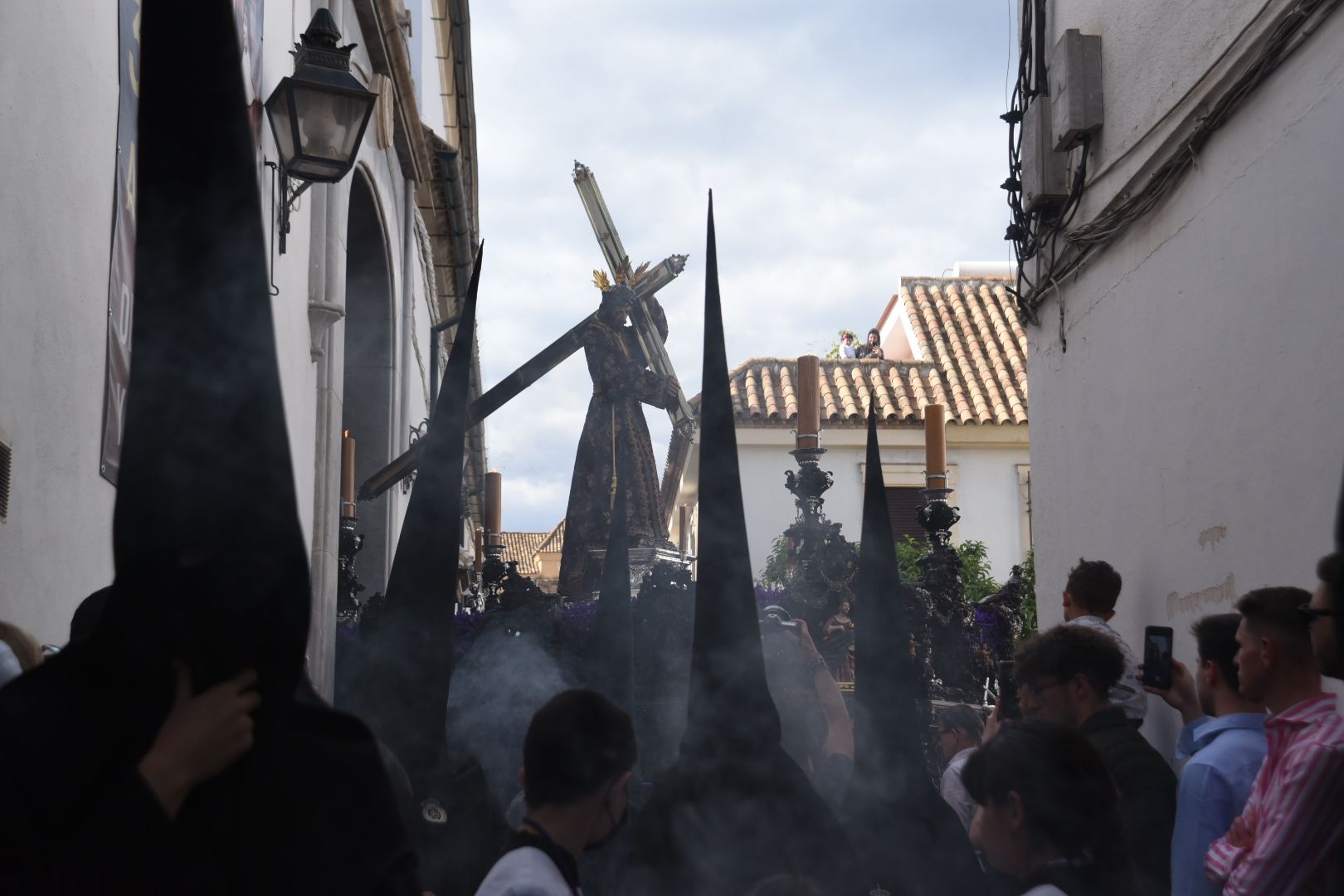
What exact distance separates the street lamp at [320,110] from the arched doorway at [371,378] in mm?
5645

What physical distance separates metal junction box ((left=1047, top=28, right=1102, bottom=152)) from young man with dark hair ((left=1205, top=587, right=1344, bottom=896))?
393cm

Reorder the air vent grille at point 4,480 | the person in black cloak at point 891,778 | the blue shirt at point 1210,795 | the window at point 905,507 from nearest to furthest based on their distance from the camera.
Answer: the person in black cloak at point 891,778 < the blue shirt at point 1210,795 < the air vent grille at point 4,480 < the window at point 905,507

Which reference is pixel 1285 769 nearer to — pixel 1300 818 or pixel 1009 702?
pixel 1300 818

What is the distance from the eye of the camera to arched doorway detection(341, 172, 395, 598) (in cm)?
1106

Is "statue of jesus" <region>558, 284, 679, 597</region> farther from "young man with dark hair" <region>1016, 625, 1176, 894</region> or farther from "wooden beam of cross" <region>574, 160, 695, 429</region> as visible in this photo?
"young man with dark hair" <region>1016, 625, 1176, 894</region>

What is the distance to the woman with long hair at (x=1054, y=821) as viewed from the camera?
2254 millimetres

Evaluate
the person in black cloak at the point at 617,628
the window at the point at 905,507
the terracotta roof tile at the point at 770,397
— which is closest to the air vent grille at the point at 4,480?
the person in black cloak at the point at 617,628

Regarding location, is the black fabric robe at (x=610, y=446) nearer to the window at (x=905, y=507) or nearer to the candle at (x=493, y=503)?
the candle at (x=493, y=503)

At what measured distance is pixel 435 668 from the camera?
285cm

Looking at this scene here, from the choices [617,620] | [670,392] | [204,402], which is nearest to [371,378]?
[670,392]

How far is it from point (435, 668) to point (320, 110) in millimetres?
3081

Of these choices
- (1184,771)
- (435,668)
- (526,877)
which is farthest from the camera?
(1184,771)

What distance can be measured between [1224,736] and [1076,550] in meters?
3.77

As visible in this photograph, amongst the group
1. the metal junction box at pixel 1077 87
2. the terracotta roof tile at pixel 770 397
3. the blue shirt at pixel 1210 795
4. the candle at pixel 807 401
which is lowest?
the blue shirt at pixel 1210 795
